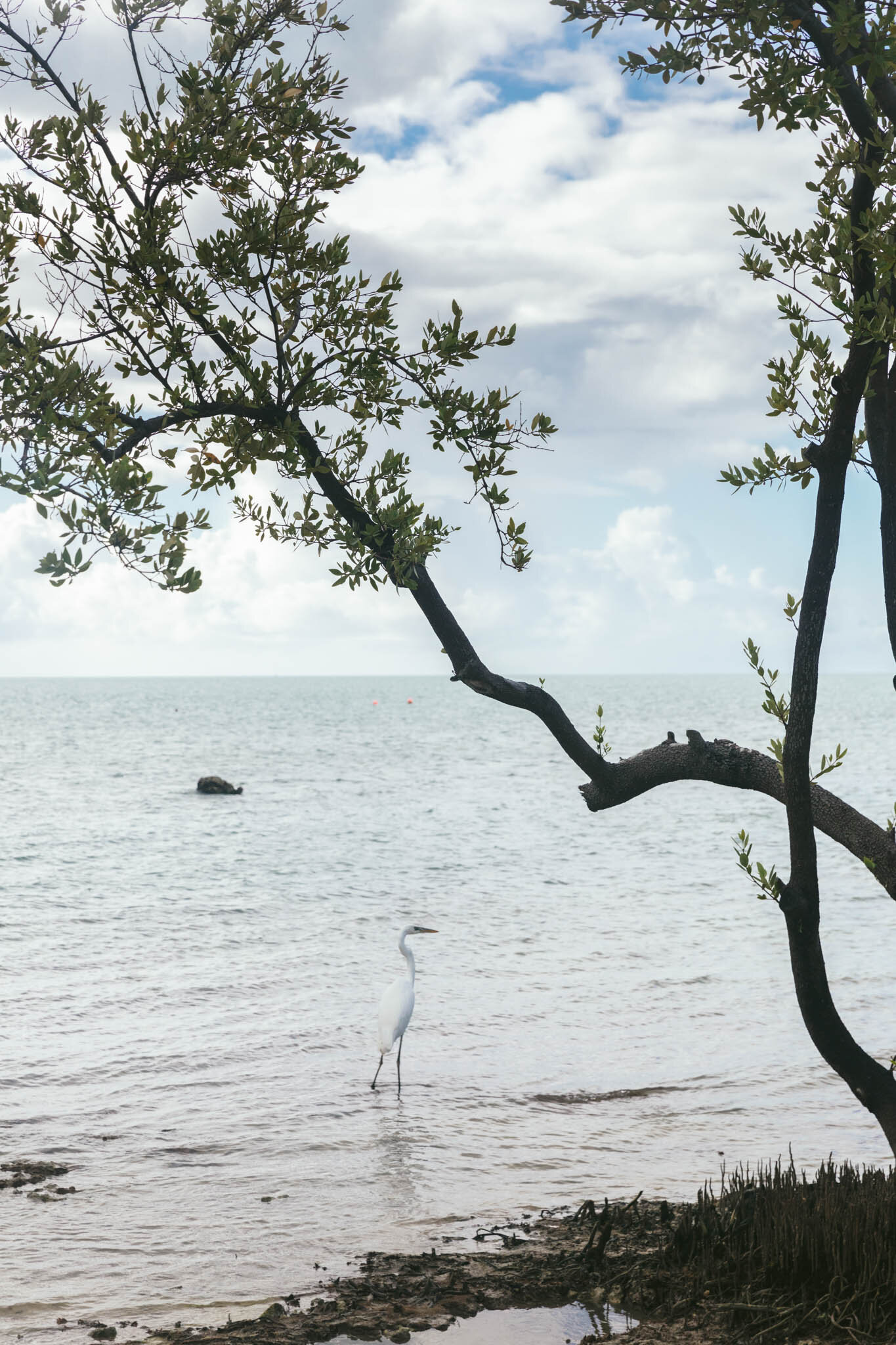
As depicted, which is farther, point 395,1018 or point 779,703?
point 395,1018

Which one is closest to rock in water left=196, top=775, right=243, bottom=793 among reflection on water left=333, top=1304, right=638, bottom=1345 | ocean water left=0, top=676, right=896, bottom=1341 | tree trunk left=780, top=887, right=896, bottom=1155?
ocean water left=0, top=676, right=896, bottom=1341

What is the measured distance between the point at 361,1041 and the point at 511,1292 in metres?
7.66

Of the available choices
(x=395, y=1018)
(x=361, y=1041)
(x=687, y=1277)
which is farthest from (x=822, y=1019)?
(x=361, y=1041)

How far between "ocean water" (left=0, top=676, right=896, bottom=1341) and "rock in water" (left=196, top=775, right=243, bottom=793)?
37.7 feet

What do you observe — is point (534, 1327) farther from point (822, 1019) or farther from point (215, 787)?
point (215, 787)

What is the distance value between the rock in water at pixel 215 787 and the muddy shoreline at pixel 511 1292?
40801mm

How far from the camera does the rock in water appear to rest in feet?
156

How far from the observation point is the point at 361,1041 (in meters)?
14.1

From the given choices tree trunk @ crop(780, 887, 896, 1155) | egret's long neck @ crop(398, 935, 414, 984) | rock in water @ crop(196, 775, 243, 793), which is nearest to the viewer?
tree trunk @ crop(780, 887, 896, 1155)

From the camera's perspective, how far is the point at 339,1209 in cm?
909

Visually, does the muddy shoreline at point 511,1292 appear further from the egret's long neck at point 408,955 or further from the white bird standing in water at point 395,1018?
the egret's long neck at point 408,955

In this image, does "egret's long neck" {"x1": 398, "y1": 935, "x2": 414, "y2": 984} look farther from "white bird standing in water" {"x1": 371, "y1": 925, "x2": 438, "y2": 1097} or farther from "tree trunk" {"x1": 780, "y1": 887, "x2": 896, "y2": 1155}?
"tree trunk" {"x1": 780, "y1": 887, "x2": 896, "y2": 1155}

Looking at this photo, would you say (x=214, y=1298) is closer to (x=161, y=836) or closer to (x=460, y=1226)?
(x=460, y=1226)

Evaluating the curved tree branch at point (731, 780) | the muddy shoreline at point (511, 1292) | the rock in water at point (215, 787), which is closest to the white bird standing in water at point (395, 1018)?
the muddy shoreline at point (511, 1292)
